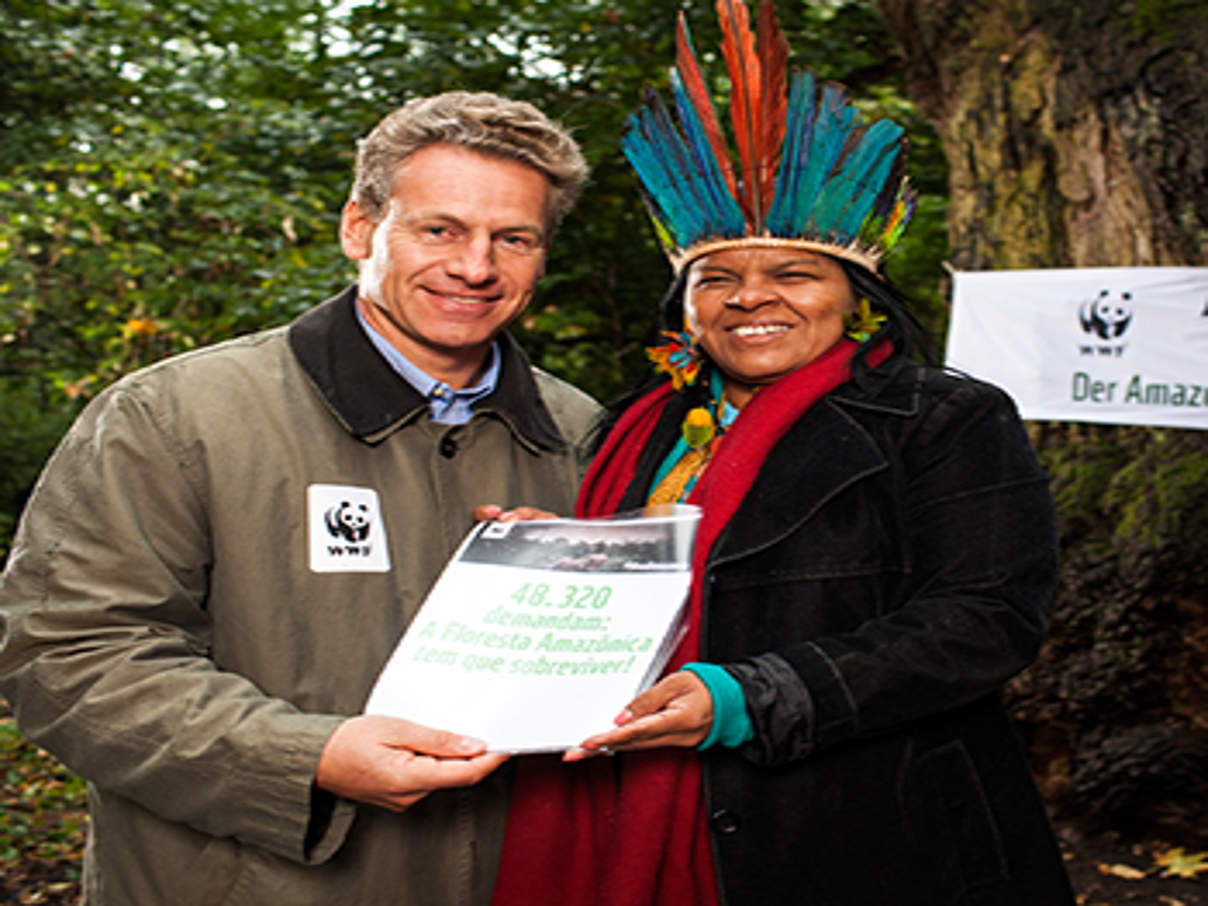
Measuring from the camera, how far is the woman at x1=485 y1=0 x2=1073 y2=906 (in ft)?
6.12

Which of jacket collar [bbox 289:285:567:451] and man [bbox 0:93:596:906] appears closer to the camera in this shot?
man [bbox 0:93:596:906]

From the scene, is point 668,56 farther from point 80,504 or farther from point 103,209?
point 80,504

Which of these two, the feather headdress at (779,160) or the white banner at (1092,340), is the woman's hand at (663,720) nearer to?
the feather headdress at (779,160)

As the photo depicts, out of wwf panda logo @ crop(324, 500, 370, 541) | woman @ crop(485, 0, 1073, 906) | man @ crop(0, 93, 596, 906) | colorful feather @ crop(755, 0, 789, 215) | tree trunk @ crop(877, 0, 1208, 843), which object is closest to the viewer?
man @ crop(0, 93, 596, 906)

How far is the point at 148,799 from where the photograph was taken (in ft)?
5.79

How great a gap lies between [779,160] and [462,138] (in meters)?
0.61

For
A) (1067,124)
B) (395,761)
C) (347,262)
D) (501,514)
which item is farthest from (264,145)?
(395,761)

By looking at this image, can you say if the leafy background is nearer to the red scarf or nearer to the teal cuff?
the red scarf

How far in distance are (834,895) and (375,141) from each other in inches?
64.7

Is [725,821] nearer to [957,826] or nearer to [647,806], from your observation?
[647,806]

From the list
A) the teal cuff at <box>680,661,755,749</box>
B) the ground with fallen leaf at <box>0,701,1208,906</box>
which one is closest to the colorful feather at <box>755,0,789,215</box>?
the teal cuff at <box>680,661,755,749</box>

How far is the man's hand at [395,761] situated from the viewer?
5.18ft

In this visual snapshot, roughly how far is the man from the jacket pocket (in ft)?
2.54

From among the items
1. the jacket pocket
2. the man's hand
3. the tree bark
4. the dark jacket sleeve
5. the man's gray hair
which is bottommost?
the jacket pocket
